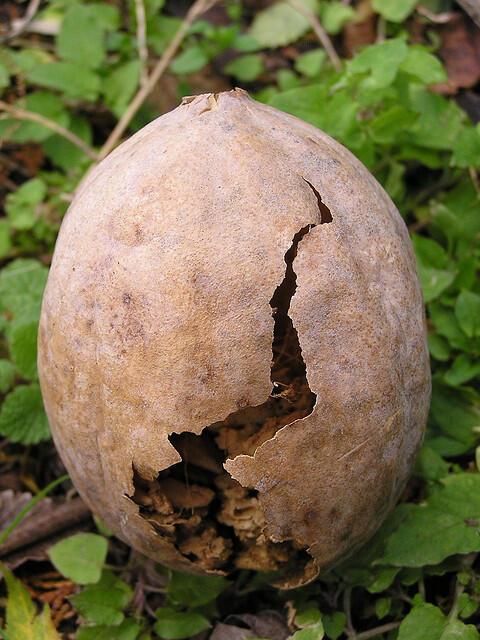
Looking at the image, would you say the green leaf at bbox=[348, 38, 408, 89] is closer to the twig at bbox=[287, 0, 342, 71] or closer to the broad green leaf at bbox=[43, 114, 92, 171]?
the twig at bbox=[287, 0, 342, 71]

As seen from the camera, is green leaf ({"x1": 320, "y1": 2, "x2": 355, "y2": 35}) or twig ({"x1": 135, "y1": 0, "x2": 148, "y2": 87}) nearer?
twig ({"x1": 135, "y1": 0, "x2": 148, "y2": 87})

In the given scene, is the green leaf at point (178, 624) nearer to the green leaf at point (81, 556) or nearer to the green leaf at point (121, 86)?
the green leaf at point (81, 556)

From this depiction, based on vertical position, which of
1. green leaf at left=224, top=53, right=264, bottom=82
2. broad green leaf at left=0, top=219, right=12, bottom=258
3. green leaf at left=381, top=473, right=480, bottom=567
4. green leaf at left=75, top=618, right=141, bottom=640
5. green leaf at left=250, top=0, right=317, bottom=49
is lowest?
green leaf at left=75, top=618, right=141, bottom=640

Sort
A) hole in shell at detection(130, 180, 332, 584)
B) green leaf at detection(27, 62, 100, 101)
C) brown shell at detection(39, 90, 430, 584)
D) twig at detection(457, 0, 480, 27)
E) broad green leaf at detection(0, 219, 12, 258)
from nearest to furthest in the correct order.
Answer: brown shell at detection(39, 90, 430, 584) → hole in shell at detection(130, 180, 332, 584) → twig at detection(457, 0, 480, 27) → broad green leaf at detection(0, 219, 12, 258) → green leaf at detection(27, 62, 100, 101)

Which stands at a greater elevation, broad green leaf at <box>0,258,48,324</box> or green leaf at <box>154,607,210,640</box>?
broad green leaf at <box>0,258,48,324</box>

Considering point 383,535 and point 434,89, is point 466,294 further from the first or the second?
point 434,89

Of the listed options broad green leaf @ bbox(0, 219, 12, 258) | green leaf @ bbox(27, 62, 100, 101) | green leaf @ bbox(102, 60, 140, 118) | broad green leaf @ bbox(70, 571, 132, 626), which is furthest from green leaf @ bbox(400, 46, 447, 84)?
broad green leaf @ bbox(70, 571, 132, 626)

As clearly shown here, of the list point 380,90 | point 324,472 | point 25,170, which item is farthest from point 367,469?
point 25,170

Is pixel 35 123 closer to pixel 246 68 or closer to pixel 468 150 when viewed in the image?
pixel 246 68
